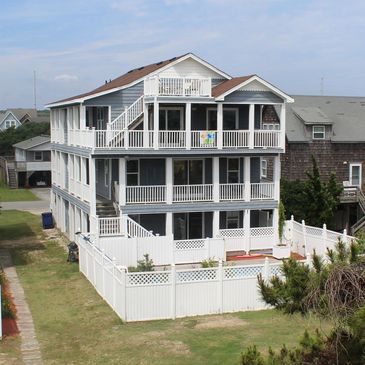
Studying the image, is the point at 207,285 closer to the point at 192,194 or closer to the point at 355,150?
the point at 192,194

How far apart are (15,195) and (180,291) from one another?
138ft

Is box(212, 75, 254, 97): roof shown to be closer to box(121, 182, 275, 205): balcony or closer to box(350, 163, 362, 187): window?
box(121, 182, 275, 205): balcony


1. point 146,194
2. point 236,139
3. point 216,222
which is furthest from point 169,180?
point 236,139

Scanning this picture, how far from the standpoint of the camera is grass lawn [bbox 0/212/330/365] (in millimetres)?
13914

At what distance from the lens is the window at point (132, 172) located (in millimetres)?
28641

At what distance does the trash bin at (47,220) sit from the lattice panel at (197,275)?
2026 cm

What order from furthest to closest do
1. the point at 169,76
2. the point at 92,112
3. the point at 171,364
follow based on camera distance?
the point at 92,112 → the point at 169,76 → the point at 171,364

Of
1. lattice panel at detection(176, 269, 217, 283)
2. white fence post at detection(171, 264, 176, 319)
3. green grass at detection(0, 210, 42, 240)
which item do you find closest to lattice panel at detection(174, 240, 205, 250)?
lattice panel at detection(176, 269, 217, 283)

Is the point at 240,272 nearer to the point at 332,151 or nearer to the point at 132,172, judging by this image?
the point at 132,172

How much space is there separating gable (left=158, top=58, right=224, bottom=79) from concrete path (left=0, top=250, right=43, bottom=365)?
1156 cm

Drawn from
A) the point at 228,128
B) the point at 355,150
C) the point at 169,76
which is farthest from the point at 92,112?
the point at 355,150

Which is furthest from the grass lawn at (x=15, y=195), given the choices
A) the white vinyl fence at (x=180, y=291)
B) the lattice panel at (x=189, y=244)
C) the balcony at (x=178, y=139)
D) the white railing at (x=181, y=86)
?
the white vinyl fence at (x=180, y=291)

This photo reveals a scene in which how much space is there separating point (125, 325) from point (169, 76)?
50.0ft

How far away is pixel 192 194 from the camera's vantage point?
1093 inches
